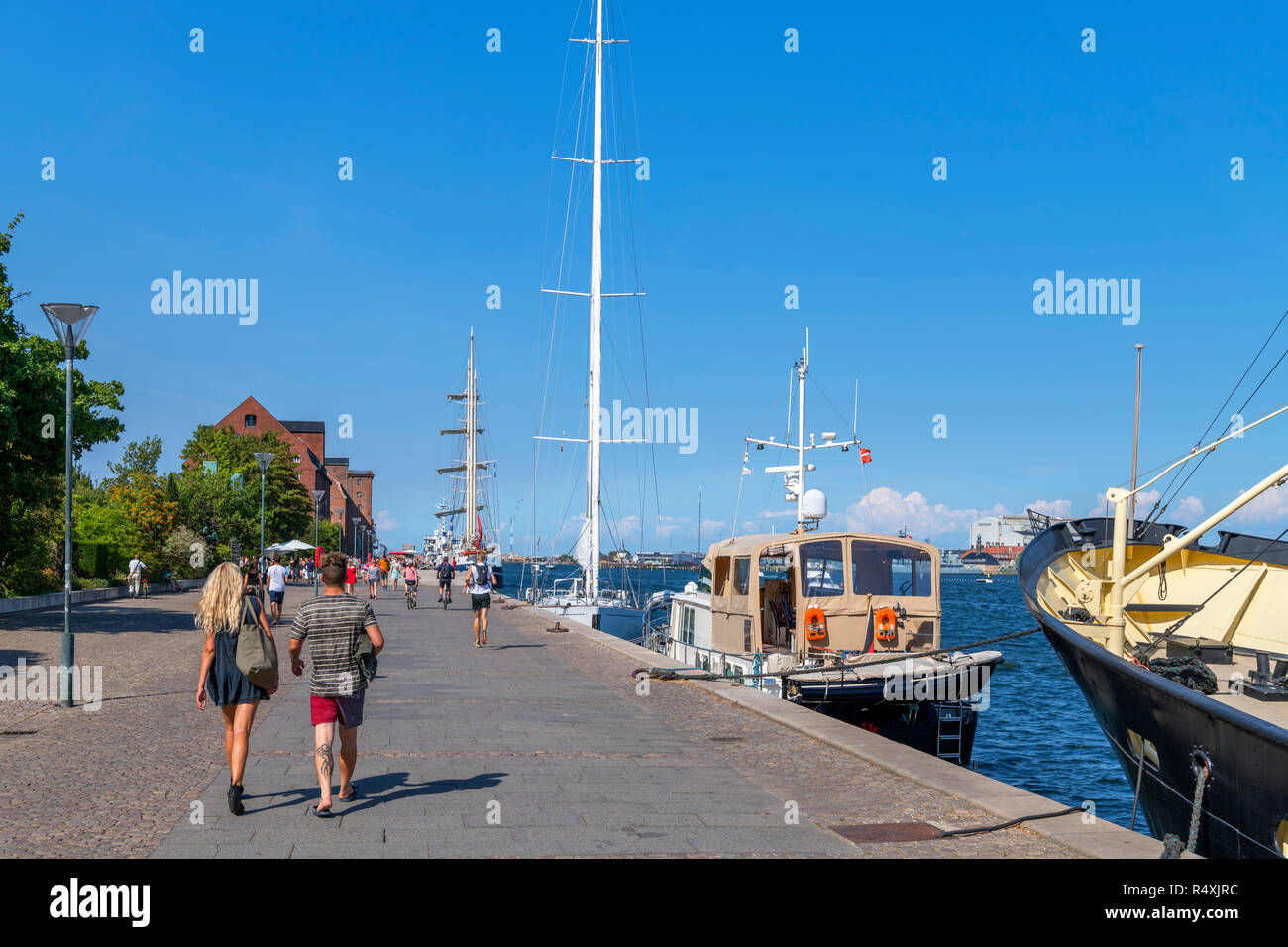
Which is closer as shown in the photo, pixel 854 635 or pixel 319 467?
pixel 854 635

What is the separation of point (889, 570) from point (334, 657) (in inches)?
493

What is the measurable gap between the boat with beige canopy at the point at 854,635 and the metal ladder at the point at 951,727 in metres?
0.02

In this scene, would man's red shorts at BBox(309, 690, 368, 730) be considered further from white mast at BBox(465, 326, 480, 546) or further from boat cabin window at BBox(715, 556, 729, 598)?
white mast at BBox(465, 326, 480, 546)

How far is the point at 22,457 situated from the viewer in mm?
24422

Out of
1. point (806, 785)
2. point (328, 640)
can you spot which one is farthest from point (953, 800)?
point (328, 640)

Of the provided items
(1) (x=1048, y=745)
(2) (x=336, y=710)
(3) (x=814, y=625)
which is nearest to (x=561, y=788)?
(2) (x=336, y=710)

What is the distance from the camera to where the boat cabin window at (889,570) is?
18.5 meters

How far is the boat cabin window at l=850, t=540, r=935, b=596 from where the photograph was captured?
18.5 m

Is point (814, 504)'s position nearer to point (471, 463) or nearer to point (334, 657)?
point (334, 657)

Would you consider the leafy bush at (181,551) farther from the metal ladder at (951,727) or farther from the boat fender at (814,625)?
the metal ladder at (951,727)

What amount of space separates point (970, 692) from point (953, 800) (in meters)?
9.06

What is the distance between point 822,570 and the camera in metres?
18.6
